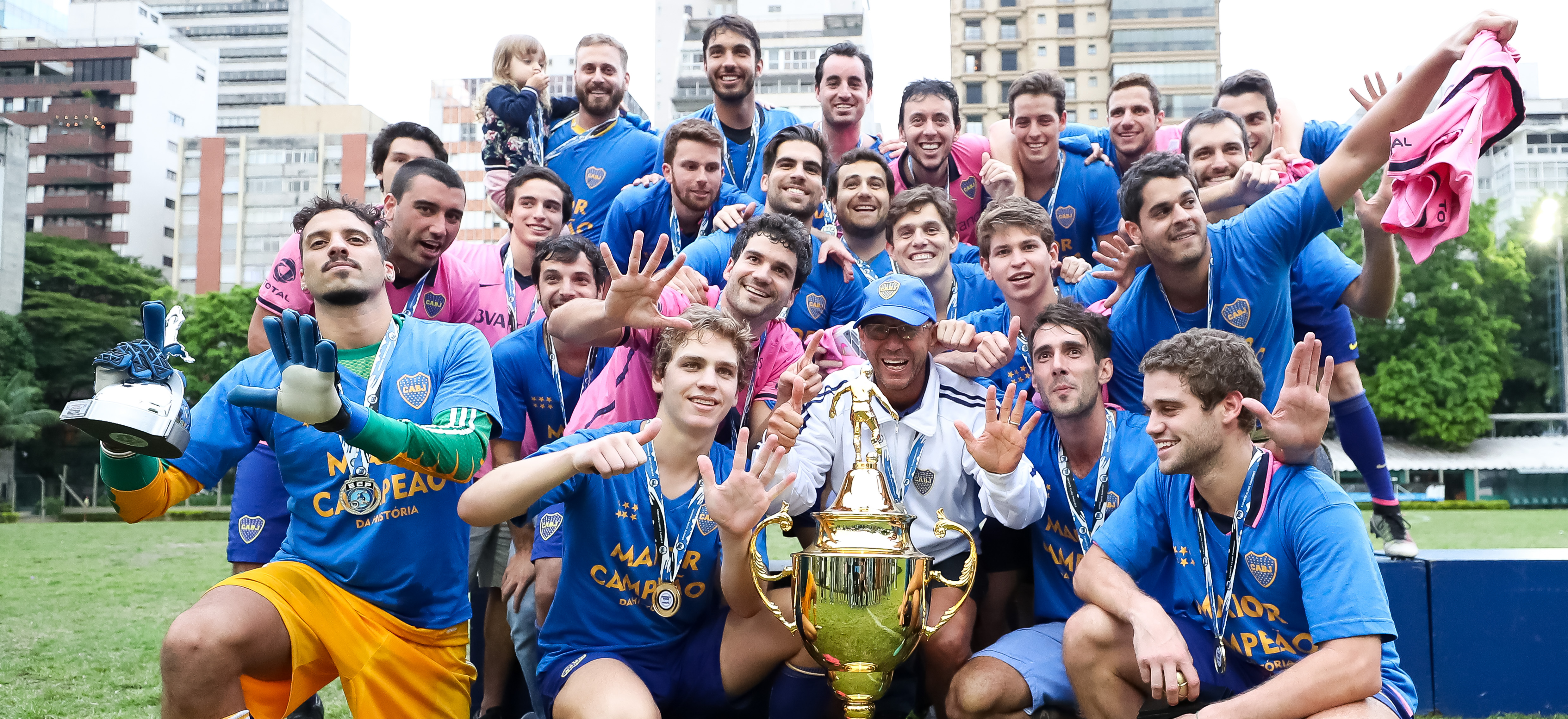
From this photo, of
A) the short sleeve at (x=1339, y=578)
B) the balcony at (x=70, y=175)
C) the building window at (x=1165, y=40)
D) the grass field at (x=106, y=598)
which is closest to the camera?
the short sleeve at (x=1339, y=578)

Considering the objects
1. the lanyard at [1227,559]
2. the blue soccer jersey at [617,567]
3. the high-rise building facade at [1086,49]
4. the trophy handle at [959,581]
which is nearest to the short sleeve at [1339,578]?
the lanyard at [1227,559]

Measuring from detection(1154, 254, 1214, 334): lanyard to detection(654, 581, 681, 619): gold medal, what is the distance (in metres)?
2.65

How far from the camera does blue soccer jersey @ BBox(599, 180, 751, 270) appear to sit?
6750 millimetres

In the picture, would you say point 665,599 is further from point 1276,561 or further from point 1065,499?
point 1276,561

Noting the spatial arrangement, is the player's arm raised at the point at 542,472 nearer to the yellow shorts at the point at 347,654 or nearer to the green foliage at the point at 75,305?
the yellow shorts at the point at 347,654

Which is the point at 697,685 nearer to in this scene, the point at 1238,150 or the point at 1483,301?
the point at 1238,150

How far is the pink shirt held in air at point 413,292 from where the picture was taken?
556 centimetres

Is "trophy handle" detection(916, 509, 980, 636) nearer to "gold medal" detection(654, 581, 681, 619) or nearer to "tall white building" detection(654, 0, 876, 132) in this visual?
"gold medal" detection(654, 581, 681, 619)

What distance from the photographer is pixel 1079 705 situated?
161 inches

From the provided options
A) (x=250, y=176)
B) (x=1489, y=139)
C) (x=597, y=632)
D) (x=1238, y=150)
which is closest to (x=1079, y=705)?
(x=597, y=632)

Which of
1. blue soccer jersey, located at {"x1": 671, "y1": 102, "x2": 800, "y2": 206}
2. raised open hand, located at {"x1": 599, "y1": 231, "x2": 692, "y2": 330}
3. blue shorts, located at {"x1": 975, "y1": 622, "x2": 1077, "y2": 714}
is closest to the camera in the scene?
blue shorts, located at {"x1": 975, "y1": 622, "x2": 1077, "y2": 714}

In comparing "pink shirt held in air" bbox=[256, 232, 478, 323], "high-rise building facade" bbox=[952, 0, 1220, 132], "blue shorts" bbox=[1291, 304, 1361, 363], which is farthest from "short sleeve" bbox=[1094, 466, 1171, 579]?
"high-rise building facade" bbox=[952, 0, 1220, 132]

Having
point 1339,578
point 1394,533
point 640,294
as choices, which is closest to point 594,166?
point 640,294

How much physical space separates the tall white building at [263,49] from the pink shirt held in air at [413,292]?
358ft
